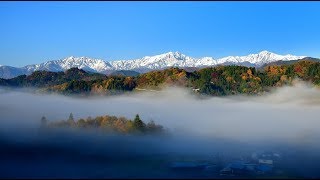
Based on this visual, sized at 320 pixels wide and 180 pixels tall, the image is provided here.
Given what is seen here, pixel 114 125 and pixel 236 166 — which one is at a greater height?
pixel 114 125

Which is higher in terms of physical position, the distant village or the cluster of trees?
the cluster of trees

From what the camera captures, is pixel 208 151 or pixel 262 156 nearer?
pixel 262 156

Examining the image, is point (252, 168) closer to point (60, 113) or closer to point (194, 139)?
point (194, 139)

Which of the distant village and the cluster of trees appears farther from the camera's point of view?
the cluster of trees

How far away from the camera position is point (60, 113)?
600ft

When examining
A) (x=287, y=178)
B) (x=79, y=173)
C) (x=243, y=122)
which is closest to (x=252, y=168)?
(x=287, y=178)

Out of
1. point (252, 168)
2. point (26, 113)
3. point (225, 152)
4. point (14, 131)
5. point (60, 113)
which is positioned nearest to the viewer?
point (252, 168)

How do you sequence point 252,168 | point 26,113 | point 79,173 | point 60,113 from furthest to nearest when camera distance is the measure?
1. point 26,113
2. point 60,113
3. point 252,168
4. point 79,173

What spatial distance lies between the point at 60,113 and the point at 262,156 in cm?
10010

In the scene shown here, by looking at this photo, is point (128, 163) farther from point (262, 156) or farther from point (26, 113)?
point (26, 113)

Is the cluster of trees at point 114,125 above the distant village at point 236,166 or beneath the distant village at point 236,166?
above

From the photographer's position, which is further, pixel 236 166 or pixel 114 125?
pixel 114 125

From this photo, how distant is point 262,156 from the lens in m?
105

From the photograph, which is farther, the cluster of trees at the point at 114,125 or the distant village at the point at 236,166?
the cluster of trees at the point at 114,125
